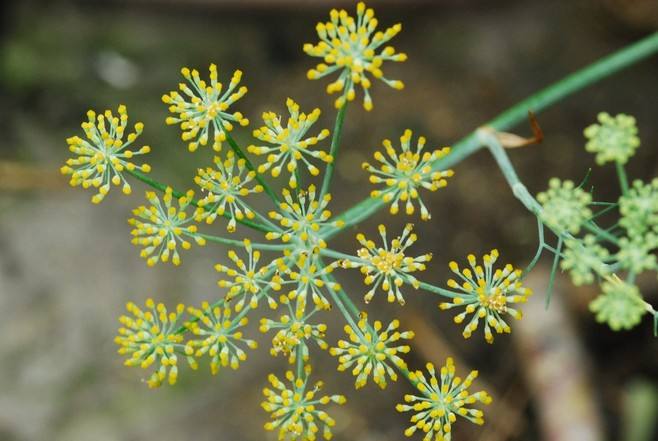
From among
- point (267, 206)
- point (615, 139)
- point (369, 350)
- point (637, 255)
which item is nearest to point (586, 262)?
point (637, 255)

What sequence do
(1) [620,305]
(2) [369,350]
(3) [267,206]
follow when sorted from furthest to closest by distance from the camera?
(3) [267,206] → (2) [369,350] → (1) [620,305]

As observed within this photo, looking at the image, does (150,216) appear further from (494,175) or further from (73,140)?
(494,175)

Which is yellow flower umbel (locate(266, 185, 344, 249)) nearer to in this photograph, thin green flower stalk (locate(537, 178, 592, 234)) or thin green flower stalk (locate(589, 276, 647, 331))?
thin green flower stalk (locate(537, 178, 592, 234))

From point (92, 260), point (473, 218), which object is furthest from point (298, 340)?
point (473, 218)

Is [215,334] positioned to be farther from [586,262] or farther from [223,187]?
[586,262]

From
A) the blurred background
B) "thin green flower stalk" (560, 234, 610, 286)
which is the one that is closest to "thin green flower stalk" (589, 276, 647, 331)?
"thin green flower stalk" (560, 234, 610, 286)

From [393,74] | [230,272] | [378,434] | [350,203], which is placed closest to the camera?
[230,272]

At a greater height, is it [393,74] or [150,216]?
[393,74]

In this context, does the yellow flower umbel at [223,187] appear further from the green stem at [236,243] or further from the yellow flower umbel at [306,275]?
the yellow flower umbel at [306,275]
